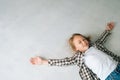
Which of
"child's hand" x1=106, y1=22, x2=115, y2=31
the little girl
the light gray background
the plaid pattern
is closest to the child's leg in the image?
the little girl

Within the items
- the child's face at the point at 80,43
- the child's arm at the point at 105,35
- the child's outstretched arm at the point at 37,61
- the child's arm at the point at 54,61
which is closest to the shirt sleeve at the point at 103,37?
the child's arm at the point at 105,35

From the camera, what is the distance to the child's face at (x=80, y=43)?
66.4 inches

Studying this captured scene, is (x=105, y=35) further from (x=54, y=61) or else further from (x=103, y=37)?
(x=54, y=61)

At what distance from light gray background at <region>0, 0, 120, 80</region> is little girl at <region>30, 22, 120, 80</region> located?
0.15ft

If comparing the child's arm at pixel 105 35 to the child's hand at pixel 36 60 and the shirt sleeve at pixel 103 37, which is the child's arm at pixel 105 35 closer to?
the shirt sleeve at pixel 103 37

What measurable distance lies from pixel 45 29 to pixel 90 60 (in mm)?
418

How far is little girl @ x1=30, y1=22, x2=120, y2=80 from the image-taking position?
5.22 ft

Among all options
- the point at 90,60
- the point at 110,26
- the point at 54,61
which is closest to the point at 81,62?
the point at 90,60

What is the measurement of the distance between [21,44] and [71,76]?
0.41 meters

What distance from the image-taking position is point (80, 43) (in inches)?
66.6

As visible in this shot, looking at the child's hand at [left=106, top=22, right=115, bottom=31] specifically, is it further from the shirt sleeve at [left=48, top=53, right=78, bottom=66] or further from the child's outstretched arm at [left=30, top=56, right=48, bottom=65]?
the child's outstretched arm at [left=30, top=56, right=48, bottom=65]

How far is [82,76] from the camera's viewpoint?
1.63 m

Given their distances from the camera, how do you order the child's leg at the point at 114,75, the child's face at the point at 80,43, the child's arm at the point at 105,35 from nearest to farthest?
the child's leg at the point at 114,75 < the child's face at the point at 80,43 < the child's arm at the point at 105,35

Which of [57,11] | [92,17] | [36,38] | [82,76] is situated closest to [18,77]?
[36,38]
